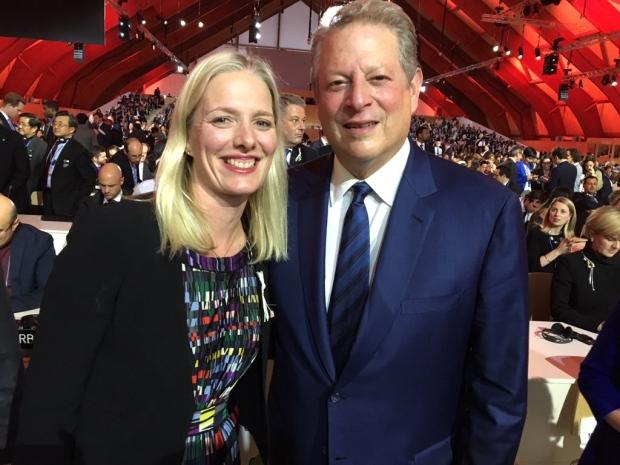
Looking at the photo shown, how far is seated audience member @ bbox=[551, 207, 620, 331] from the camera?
376 cm

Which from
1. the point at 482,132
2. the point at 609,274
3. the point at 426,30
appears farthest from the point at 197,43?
the point at 609,274

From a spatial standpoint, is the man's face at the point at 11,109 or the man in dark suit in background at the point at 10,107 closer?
the man in dark suit in background at the point at 10,107

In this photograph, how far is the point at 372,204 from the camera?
1.49m

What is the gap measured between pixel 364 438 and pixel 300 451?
199 millimetres

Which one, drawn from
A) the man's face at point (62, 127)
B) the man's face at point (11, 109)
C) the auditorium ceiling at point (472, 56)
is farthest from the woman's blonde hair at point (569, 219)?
the auditorium ceiling at point (472, 56)

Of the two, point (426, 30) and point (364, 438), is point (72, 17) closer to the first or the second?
point (364, 438)

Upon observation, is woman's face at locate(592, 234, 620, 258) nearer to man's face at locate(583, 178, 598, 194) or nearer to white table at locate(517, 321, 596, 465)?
white table at locate(517, 321, 596, 465)

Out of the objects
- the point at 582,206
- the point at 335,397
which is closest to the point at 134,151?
the point at 582,206

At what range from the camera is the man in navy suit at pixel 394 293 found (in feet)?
4.43

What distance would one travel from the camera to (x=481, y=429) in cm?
140

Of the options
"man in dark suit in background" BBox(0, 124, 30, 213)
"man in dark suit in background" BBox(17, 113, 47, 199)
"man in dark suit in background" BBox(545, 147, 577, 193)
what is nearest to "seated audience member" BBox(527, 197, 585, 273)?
"man in dark suit in background" BBox(545, 147, 577, 193)

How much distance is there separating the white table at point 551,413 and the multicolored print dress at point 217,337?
1569mm

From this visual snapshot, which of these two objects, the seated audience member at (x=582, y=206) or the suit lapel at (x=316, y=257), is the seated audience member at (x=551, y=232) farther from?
the suit lapel at (x=316, y=257)

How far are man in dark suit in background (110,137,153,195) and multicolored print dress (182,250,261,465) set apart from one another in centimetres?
589
